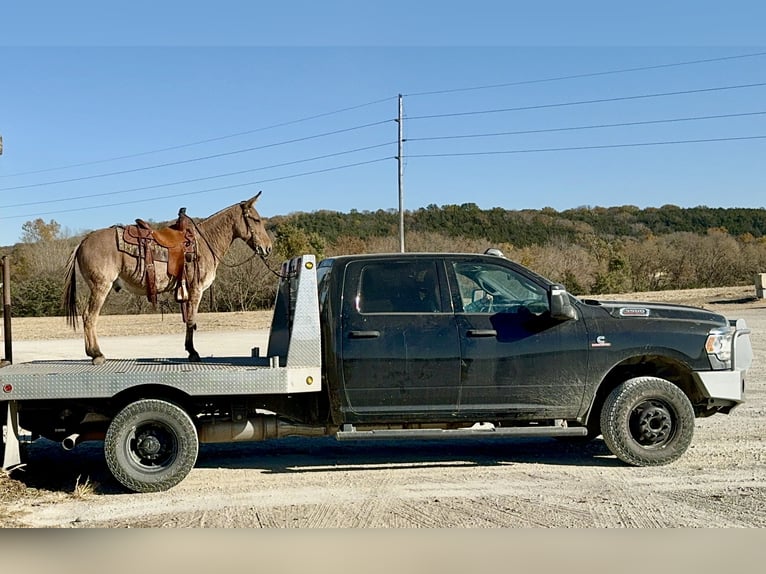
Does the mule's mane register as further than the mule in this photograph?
Yes

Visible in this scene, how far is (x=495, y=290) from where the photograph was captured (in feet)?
23.8

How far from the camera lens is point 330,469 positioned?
24.9 ft

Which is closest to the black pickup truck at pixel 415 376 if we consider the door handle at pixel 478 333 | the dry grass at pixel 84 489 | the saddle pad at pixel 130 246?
A: the door handle at pixel 478 333

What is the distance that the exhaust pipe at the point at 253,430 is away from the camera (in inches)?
285

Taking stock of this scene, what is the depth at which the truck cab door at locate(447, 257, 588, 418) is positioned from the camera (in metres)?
7.04

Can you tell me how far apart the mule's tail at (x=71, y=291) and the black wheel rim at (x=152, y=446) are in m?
1.91

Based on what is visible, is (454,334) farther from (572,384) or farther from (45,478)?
(45,478)

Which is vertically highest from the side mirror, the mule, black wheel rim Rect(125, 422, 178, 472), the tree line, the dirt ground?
the tree line

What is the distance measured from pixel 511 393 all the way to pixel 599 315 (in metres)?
1.10

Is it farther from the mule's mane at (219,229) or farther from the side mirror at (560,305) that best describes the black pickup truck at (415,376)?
the mule's mane at (219,229)

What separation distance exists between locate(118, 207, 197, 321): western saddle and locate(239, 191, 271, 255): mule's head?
60 cm

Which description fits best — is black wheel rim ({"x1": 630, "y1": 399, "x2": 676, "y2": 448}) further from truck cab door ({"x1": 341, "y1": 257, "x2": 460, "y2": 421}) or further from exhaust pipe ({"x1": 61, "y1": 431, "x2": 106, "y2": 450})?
exhaust pipe ({"x1": 61, "y1": 431, "x2": 106, "y2": 450})

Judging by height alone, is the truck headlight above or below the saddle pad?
below

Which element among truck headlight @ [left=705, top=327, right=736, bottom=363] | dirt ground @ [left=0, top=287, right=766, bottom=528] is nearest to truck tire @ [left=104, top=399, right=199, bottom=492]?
dirt ground @ [left=0, top=287, right=766, bottom=528]
